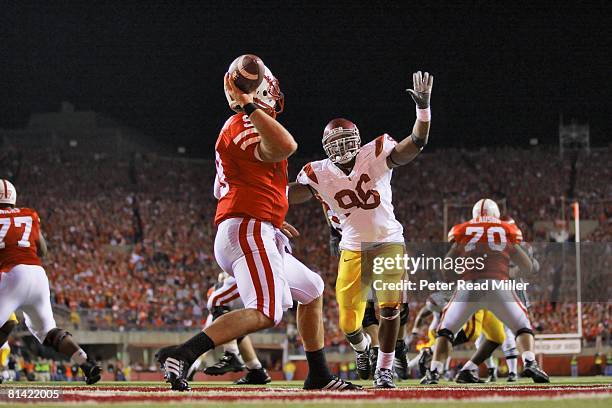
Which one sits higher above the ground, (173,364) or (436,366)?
(436,366)

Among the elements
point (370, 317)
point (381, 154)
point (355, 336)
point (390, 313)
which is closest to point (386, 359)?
point (390, 313)

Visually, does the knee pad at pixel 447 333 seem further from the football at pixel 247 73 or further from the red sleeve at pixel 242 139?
the football at pixel 247 73

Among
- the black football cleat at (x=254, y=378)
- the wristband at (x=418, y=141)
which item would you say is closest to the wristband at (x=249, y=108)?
the wristband at (x=418, y=141)

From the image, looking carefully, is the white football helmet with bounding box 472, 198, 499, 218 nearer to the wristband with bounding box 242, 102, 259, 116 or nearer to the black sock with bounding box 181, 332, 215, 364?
the wristband with bounding box 242, 102, 259, 116

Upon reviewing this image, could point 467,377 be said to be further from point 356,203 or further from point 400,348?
point 356,203

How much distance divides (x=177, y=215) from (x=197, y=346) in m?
27.2

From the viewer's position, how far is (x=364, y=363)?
282 inches

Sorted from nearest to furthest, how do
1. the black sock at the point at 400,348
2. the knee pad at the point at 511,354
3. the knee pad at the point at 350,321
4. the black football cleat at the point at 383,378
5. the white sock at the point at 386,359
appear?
1. the black football cleat at the point at 383,378
2. the white sock at the point at 386,359
3. the knee pad at the point at 350,321
4. the black sock at the point at 400,348
5. the knee pad at the point at 511,354

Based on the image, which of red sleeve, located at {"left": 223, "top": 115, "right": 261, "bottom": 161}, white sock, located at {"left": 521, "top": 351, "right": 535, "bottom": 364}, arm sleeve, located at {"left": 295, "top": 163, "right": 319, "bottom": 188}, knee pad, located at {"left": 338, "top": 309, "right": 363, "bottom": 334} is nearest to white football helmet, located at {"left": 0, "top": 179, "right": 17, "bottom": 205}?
arm sleeve, located at {"left": 295, "top": 163, "right": 319, "bottom": 188}

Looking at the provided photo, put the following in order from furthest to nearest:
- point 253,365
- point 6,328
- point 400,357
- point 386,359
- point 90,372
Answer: point 6,328, point 253,365, point 400,357, point 90,372, point 386,359

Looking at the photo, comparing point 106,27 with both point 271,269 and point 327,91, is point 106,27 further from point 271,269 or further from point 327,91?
point 271,269

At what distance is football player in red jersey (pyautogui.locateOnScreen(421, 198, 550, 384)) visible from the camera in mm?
8453

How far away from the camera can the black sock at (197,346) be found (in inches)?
175

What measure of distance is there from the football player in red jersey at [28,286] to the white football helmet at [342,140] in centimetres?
267
